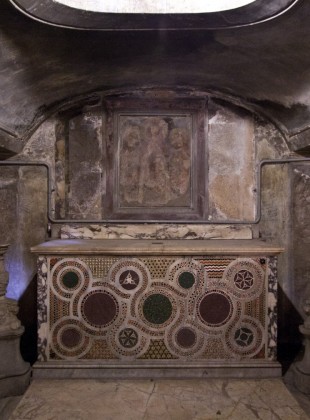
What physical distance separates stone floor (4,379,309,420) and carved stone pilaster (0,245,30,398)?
137mm

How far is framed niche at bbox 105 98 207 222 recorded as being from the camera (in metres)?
4.34

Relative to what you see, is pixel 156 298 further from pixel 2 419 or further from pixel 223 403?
pixel 2 419

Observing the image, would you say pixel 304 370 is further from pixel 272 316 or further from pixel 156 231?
pixel 156 231

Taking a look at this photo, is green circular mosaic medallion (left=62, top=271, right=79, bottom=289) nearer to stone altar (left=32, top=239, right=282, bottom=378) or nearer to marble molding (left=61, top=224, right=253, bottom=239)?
stone altar (left=32, top=239, right=282, bottom=378)

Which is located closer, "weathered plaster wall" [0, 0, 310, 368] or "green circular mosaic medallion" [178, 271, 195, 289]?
"weathered plaster wall" [0, 0, 310, 368]

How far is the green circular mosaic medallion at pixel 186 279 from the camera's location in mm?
3346

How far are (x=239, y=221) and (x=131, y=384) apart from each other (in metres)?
2.12

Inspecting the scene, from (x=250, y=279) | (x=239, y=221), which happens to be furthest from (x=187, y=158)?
(x=250, y=279)

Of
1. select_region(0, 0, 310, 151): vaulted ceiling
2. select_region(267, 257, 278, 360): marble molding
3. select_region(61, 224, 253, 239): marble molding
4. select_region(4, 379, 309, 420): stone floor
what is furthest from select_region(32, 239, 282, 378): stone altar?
select_region(0, 0, 310, 151): vaulted ceiling

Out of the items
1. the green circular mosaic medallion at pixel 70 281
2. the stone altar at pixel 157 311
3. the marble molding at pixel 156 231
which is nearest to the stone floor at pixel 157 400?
A: the stone altar at pixel 157 311

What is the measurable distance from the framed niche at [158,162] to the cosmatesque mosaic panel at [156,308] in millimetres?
1104

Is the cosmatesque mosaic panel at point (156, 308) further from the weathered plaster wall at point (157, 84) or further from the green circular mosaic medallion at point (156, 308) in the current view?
the weathered plaster wall at point (157, 84)

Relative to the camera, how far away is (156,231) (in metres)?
4.27

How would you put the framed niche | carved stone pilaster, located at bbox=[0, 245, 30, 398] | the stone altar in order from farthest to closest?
the framed niche < the stone altar < carved stone pilaster, located at bbox=[0, 245, 30, 398]
